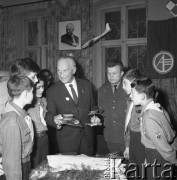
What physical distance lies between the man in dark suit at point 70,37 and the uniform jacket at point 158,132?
14.5 feet

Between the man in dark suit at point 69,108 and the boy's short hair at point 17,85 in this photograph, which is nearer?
the boy's short hair at point 17,85

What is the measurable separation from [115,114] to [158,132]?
1.16m

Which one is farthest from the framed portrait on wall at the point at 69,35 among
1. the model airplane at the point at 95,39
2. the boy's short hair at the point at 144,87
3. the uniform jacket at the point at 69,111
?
the boy's short hair at the point at 144,87

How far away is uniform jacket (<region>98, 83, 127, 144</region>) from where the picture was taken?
3.43 metres

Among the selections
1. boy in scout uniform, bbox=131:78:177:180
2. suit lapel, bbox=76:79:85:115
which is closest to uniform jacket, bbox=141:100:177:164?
boy in scout uniform, bbox=131:78:177:180

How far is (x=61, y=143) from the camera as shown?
3.36m

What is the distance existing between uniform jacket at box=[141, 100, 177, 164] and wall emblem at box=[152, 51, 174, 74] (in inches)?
134

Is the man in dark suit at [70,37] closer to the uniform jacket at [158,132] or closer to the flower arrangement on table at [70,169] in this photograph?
the uniform jacket at [158,132]

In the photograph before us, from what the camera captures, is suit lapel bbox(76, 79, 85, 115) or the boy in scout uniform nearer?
the boy in scout uniform

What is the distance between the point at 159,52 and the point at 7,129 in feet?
14.7

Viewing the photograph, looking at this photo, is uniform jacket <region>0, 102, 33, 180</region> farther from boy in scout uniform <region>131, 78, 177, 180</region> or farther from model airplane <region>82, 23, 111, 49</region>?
model airplane <region>82, 23, 111, 49</region>

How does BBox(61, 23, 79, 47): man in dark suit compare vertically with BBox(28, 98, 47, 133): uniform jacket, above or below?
above

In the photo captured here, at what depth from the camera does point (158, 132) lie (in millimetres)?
2328

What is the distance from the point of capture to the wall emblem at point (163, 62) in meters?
5.68
